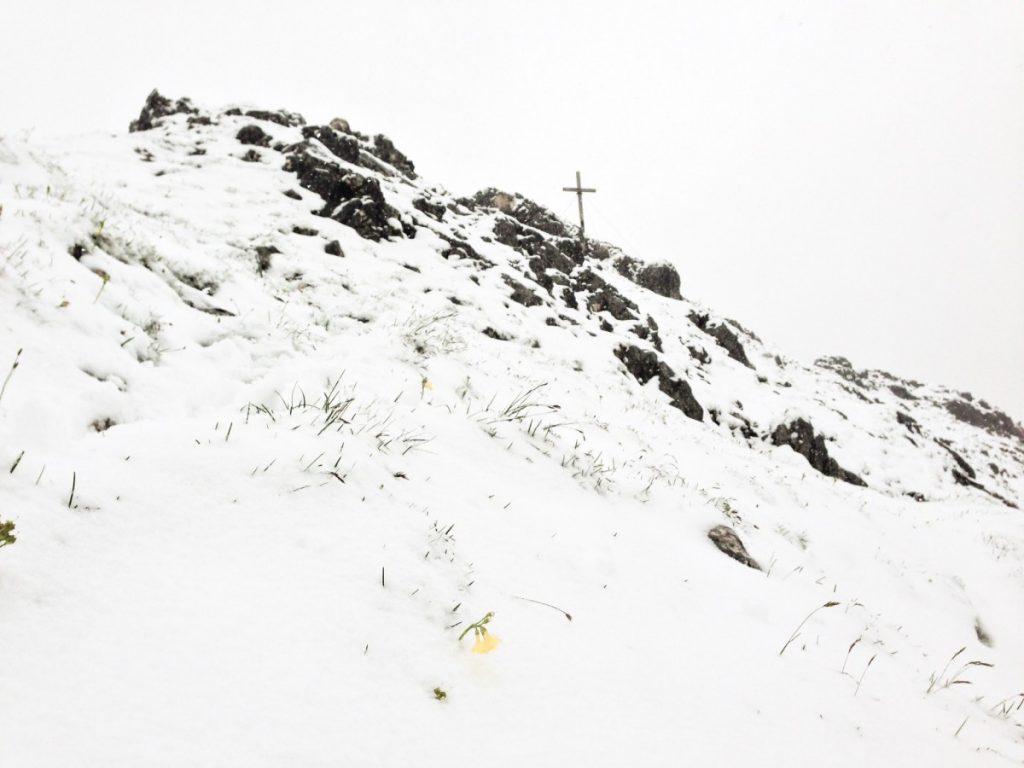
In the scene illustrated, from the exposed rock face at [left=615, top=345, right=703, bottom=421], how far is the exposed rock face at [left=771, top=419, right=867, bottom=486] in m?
2.60

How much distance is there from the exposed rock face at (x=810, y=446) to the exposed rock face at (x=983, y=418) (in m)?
37.7

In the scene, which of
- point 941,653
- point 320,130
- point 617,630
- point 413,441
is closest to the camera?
point 617,630

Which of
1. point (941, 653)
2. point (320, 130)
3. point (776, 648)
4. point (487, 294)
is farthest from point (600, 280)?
point (776, 648)

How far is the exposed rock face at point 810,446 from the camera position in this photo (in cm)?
1444

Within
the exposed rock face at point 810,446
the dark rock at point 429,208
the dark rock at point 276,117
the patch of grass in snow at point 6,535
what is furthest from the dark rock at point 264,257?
the exposed rock face at point 810,446

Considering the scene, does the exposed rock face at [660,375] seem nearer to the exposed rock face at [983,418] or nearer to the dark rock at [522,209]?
the dark rock at [522,209]

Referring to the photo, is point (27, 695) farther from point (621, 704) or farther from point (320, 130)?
point (320, 130)

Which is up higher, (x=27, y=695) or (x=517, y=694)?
(x=27, y=695)

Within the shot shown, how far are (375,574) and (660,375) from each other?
46.7 ft

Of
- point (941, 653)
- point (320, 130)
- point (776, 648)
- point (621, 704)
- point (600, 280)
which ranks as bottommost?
point (941, 653)

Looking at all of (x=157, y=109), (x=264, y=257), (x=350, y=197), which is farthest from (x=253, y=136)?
(x=264, y=257)

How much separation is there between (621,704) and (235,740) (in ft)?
3.99

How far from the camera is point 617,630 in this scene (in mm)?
2115

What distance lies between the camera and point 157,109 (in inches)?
813
